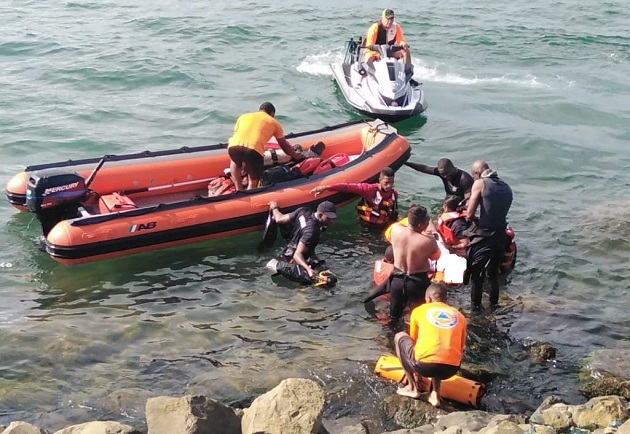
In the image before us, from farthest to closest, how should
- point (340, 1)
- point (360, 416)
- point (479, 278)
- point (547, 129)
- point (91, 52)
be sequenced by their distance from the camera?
point (340, 1) < point (91, 52) < point (547, 129) < point (479, 278) < point (360, 416)

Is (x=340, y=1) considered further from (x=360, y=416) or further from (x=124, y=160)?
(x=360, y=416)

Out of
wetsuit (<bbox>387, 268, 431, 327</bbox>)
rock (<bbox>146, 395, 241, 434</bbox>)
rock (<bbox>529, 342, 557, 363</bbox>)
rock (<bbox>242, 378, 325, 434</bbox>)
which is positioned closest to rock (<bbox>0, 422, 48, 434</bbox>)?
rock (<bbox>146, 395, 241, 434</bbox>)

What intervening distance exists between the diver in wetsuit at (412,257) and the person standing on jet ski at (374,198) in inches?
93.4

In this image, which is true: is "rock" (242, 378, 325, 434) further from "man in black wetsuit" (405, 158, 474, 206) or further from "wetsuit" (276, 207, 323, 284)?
"man in black wetsuit" (405, 158, 474, 206)

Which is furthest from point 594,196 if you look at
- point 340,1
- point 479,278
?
point 340,1

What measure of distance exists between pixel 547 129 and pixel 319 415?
36.7 feet

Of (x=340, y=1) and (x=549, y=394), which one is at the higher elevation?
(x=340, y=1)

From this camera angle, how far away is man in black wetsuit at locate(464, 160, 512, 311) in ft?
24.0

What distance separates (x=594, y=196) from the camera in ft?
38.4

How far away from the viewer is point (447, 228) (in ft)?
28.9

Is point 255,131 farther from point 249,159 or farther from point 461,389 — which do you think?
point 461,389

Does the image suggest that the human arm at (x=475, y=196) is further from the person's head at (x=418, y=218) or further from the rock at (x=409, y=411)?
the rock at (x=409, y=411)

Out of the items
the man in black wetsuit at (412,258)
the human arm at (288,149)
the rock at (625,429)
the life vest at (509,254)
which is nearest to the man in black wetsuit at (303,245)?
the human arm at (288,149)

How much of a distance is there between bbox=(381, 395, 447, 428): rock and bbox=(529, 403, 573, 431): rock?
2.39 ft
